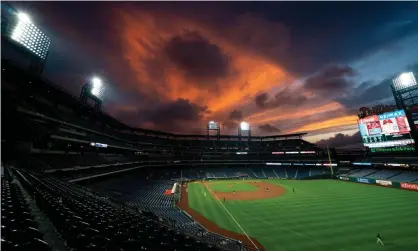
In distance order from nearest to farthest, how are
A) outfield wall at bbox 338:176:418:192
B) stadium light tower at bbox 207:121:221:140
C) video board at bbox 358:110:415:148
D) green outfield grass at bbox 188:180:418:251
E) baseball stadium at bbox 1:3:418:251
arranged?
baseball stadium at bbox 1:3:418:251 < green outfield grass at bbox 188:180:418:251 < outfield wall at bbox 338:176:418:192 < video board at bbox 358:110:415:148 < stadium light tower at bbox 207:121:221:140

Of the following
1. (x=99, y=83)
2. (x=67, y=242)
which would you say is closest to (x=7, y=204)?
(x=67, y=242)

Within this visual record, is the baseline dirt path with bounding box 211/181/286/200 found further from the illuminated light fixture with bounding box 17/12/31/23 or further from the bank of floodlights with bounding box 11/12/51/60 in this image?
the illuminated light fixture with bounding box 17/12/31/23

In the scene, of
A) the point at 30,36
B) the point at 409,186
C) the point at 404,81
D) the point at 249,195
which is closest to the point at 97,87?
the point at 30,36

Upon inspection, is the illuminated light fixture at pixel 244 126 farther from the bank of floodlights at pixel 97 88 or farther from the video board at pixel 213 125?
the bank of floodlights at pixel 97 88

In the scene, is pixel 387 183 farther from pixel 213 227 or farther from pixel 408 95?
pixel 213 227

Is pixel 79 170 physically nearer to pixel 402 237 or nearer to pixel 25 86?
pixel 25 86

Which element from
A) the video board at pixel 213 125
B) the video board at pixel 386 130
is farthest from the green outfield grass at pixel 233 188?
the video board at pixel 213 125

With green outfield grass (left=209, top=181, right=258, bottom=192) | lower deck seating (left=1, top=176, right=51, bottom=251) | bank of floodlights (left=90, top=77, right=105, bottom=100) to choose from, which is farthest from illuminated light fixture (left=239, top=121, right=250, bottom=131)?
lower deck seating (left=1, top=176, right=51, bottom=251)
